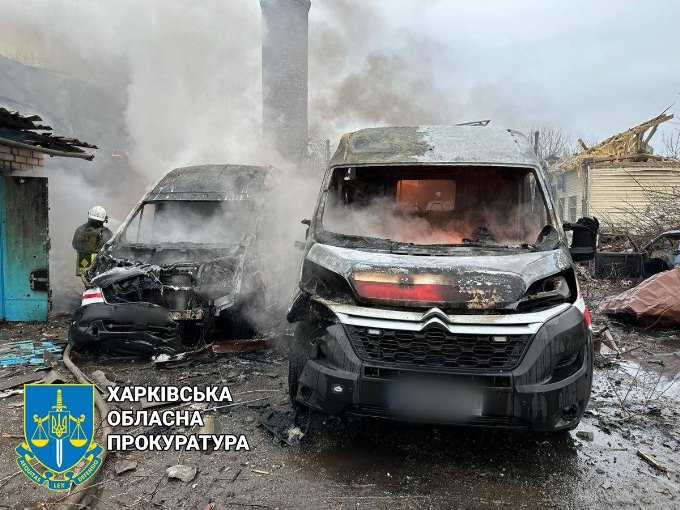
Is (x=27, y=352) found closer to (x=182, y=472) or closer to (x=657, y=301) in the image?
(x=182, y=472)

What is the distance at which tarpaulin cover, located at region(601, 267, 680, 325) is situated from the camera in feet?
22.1

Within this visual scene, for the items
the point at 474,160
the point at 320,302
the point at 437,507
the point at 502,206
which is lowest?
the point at 437,507

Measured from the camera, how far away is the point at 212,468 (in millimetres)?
3139

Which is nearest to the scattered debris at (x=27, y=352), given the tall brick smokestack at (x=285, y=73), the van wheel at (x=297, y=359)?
the van wheel at (x=297, y=359)

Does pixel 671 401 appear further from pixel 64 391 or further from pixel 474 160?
pixel 64 391

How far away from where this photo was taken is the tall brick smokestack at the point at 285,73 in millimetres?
16906

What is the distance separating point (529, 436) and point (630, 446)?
72cm

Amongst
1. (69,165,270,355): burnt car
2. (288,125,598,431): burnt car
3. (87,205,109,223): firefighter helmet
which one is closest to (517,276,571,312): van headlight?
(288,125,598,431): burnt car

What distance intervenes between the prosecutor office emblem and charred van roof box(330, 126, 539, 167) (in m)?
2.80

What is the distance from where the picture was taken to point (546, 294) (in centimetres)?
306

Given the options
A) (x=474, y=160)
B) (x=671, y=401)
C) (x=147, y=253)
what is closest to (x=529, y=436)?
(x=671, y=401)

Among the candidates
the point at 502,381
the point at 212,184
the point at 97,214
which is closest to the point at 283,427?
the point at 502,381

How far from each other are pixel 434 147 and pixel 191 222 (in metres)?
3.54

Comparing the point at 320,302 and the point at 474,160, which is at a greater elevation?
the point at 474,160
